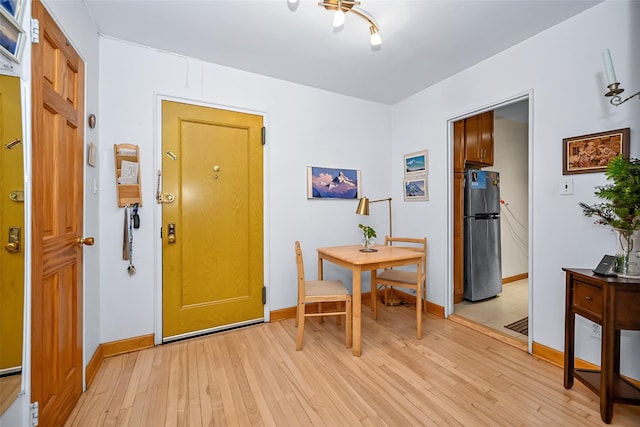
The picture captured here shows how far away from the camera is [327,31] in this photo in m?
2.07

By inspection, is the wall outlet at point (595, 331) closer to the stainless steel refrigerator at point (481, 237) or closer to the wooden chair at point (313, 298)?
the stainless steel refrigerator at point (481, 237)

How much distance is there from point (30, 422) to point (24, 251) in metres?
0.75

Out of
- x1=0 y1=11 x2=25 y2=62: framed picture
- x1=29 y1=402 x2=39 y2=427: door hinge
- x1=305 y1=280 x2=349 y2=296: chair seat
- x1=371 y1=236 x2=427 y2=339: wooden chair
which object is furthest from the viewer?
x1=371 y1=236 x2=427 y2=339: wooden chair

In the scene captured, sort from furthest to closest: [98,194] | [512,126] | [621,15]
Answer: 1. [512,126]
2. [98,194]
3. [621,15]

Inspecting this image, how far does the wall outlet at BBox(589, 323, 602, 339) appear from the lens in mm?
1821

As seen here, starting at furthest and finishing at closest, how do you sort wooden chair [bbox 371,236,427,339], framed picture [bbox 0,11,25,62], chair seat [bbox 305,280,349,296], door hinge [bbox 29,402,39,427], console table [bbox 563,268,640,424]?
wooden chair [bbox 371,236,427,339]
chair seat [bbox 305,280,349,296]
console table [bbox 563,268,640,424]
door hinge [bbox 29,402,39,427]
framed picture [bbox 0,11,25,62]

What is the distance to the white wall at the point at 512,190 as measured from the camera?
4.10 metres

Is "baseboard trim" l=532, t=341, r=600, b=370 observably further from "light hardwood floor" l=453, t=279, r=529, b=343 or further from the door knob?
the door knob

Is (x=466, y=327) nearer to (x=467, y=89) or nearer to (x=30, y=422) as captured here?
(x=467, y=89)

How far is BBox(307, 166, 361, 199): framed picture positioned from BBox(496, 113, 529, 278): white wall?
228 cm

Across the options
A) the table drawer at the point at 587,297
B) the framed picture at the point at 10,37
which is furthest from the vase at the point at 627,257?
the framed picture at the point at 10,37

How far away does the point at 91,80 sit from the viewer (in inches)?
76.9

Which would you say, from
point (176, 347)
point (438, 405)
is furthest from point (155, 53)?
point (438, 405)

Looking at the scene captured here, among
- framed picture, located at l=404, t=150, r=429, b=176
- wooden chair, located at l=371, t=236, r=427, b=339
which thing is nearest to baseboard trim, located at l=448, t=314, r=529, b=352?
wooden chair, located at l=371, t=236, r=427, b=339
